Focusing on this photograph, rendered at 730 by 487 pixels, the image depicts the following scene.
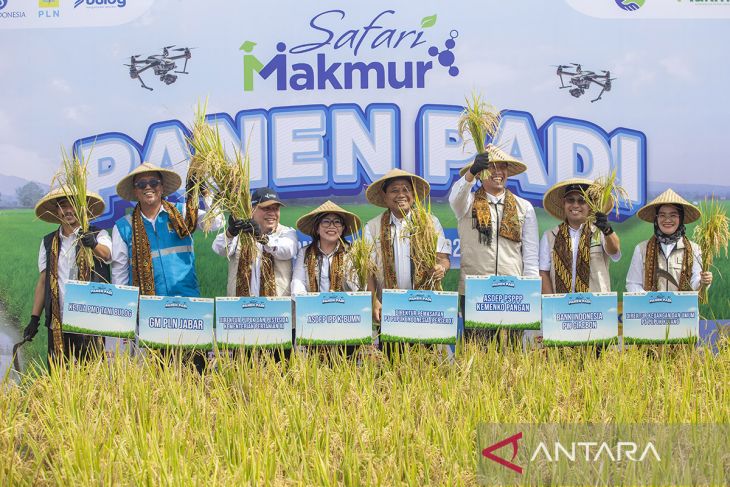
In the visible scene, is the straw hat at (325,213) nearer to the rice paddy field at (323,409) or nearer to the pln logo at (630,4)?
the rice paddy field at (323,409)

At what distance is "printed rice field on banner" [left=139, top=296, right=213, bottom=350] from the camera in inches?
178

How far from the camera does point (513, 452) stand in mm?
3145

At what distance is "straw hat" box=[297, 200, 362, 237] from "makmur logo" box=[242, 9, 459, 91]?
122 centimetres

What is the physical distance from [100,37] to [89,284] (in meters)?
2.47

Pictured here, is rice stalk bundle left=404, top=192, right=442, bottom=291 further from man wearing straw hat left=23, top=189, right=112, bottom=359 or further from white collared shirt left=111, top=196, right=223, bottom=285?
man wearing straw hat left=23, top=189, right=112, bottom=359

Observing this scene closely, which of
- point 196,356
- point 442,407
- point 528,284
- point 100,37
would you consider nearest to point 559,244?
point 528,284

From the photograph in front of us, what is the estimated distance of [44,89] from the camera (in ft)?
20.6

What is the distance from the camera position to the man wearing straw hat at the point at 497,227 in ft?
17.0

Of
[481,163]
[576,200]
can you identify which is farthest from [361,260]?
[576,200]

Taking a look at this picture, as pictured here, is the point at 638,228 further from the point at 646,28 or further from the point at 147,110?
the point at 147,110

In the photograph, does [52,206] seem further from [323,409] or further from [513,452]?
[513,452]

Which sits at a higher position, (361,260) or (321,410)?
(361,260)

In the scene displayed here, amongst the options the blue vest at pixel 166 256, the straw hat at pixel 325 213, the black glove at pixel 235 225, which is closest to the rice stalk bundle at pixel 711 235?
the straw hat at pixel 325 213

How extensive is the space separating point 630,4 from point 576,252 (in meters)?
2.25
